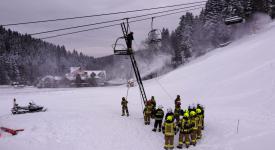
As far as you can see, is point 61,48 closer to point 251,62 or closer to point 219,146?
point 251,62

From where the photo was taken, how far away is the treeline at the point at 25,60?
8424 centimetres

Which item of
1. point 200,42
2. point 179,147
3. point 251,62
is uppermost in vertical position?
point 200,42

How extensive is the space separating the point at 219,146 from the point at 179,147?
2047mm

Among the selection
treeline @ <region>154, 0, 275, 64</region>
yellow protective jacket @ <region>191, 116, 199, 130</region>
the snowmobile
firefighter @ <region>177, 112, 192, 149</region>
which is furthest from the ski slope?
treeline @ <region>154, 0, 275, 64</region>

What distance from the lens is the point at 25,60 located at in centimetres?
9981

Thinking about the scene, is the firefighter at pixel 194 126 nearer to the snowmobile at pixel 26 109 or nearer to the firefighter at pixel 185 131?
the firefighter at pixel 185 131

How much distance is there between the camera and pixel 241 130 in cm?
1445

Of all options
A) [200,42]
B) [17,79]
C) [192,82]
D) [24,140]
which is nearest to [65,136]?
[24,140]

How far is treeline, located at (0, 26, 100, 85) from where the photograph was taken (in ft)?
276

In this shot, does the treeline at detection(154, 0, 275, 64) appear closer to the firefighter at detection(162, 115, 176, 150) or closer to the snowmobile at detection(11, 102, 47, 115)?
the snowmobile at detection(11, 102, 47, 115)

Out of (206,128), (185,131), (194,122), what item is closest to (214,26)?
(206,128)

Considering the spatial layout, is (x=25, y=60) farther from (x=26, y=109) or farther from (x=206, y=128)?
(x=206, y=128)

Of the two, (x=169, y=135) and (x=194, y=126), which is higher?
(x=194, y=126)

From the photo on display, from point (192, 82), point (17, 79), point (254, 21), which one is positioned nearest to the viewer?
point (192, 82)
